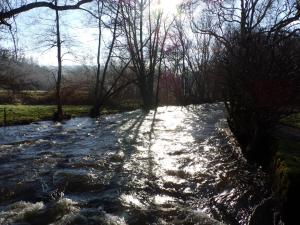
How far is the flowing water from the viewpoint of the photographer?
711 centimetres

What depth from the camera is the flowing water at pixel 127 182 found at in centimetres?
711

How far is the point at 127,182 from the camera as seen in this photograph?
925 cm

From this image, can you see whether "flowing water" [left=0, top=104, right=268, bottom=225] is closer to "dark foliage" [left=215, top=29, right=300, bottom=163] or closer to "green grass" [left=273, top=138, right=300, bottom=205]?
"green grass" [left=273, top=138, right=300, bottom=205]

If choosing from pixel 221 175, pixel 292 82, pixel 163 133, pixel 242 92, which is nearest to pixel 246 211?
pixel 221 175

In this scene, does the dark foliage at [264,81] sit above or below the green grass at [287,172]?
above

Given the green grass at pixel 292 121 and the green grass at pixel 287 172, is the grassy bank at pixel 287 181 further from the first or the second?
the green grass at pixel 292 121

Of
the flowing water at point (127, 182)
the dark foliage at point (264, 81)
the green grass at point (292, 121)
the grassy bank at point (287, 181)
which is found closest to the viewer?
the grassy bank at point (287, 181)

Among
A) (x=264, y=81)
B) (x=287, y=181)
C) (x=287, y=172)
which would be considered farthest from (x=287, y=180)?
(x=264, y=81)

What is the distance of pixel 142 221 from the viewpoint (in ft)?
22.5

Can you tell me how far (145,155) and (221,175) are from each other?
3.39 metres

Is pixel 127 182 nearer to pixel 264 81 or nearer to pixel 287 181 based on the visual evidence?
pixel 287 181

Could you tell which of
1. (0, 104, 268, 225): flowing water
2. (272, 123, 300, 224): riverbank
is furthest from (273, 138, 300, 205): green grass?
(0, 104, 268, 225): flowing water

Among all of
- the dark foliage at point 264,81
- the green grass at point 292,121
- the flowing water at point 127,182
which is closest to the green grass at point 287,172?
the flowing water at point 127,182

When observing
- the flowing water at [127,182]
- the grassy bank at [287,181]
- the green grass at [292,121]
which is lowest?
the flowing water at [127,182]
